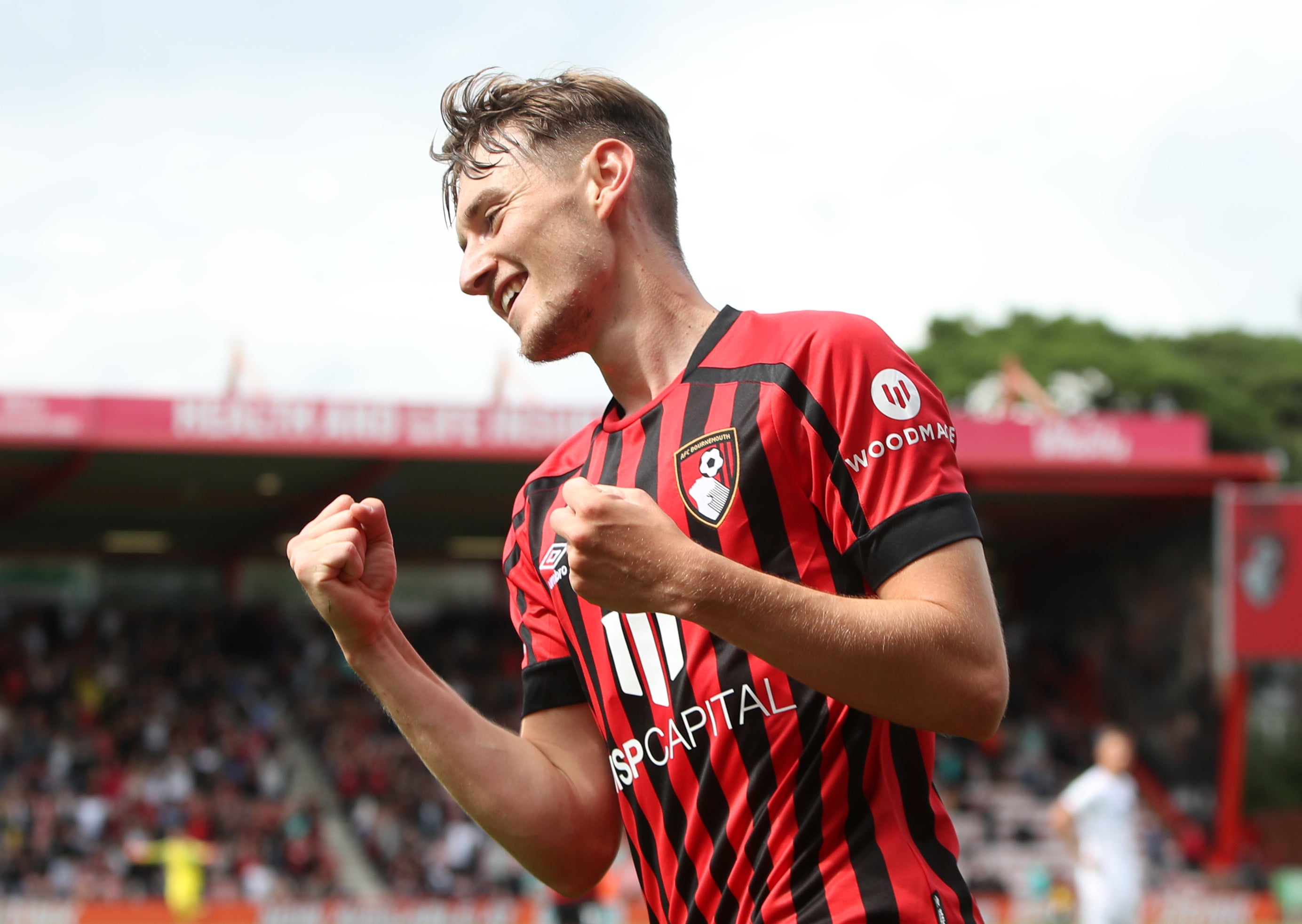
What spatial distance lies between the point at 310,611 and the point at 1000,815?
12.3 meters

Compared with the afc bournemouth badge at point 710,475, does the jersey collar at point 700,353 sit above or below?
above

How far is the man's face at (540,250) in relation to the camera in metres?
2.26

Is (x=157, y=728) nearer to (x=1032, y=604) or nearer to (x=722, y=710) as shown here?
(x=1032, y=604)

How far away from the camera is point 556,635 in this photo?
8.05 ft

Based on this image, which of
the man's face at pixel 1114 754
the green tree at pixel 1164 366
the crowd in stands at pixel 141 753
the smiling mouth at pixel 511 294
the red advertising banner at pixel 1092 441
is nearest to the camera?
the smiling mouth at pixel 511 294

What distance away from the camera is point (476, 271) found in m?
2.31

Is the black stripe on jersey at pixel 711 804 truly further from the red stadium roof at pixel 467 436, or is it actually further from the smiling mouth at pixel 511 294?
the red stadium roof at pixel 467 436

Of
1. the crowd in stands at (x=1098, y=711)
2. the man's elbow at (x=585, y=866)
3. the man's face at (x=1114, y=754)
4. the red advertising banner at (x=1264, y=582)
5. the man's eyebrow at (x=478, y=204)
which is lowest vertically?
the crowd in stands at (x=1098, y=711)

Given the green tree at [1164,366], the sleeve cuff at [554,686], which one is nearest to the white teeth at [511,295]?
the sleeve cuff at [554,686]

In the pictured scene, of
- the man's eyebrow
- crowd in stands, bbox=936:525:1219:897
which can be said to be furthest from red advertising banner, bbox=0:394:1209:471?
the man's eyebrow

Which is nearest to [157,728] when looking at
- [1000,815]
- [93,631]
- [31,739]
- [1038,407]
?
[31,739]

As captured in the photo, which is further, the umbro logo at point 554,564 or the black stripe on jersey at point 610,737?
the umbro logo at point 554,564

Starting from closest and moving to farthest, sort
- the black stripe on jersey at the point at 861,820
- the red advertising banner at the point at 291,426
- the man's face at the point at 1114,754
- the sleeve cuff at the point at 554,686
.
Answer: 1. the black stripe on jersey at the point at 861,820
2. the sleeve cuff at the point at 554,686
3. the man's face at the point at 1114,754
4. the red advertising banner at the point at 291,426

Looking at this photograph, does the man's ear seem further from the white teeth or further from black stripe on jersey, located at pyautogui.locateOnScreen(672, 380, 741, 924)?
black stripe on jersey, located at pyautogui.locateOnScreen(672, 380, 741, 924)
